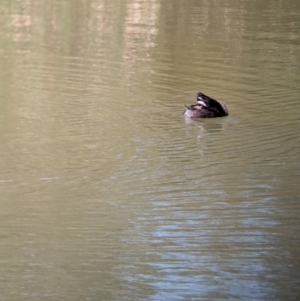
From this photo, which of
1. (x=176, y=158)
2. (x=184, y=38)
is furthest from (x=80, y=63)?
(x=176, y=158)

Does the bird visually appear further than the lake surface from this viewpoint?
Yes

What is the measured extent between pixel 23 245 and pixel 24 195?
1128 mm

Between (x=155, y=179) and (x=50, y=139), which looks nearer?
(x=155, y=179)

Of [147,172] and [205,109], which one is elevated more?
[205,109]

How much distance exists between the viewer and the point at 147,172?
7.53 meters

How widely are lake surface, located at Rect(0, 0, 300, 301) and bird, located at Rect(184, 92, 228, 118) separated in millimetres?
106

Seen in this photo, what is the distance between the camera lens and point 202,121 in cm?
970

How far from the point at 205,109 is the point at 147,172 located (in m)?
2.45

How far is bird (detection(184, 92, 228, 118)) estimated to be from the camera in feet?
31.8

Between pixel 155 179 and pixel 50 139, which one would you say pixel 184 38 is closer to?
pixel 50 139

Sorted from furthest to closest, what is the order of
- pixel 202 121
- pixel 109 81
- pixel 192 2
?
pixel 192 2 → pixel 109 81 → pixel 202 121

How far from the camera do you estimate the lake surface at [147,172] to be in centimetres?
530

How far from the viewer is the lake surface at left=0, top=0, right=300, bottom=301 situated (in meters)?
5.30

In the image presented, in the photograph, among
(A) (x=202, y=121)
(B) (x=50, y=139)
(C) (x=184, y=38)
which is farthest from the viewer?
(C) (x=184, y=38)
